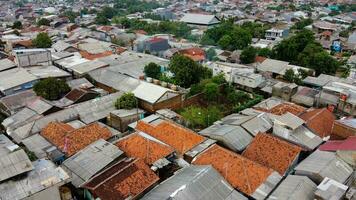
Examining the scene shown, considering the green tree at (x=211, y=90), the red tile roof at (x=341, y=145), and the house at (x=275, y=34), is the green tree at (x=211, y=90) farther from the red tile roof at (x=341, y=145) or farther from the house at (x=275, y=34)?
the house at (x=275, y=34)

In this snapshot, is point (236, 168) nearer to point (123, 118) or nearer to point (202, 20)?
point (123, 118)

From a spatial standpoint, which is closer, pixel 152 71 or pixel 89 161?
pixel 89 161

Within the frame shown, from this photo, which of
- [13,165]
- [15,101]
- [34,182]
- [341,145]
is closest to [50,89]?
[15,101]

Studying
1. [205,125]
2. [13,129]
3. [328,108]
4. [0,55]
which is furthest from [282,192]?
[0,55]

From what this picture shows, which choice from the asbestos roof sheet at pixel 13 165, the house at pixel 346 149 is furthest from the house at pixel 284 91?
the asbestos roof sheet at pixel 13 165

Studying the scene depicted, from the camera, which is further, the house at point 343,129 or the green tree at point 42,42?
the green tree at point 42,42

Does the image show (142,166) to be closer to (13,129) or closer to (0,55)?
(13,129)

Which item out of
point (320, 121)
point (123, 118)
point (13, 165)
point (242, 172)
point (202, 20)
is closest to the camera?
point (13, 165)

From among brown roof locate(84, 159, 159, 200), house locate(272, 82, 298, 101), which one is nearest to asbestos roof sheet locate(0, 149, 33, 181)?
brown roof locate(84, 159, 159, 200)
